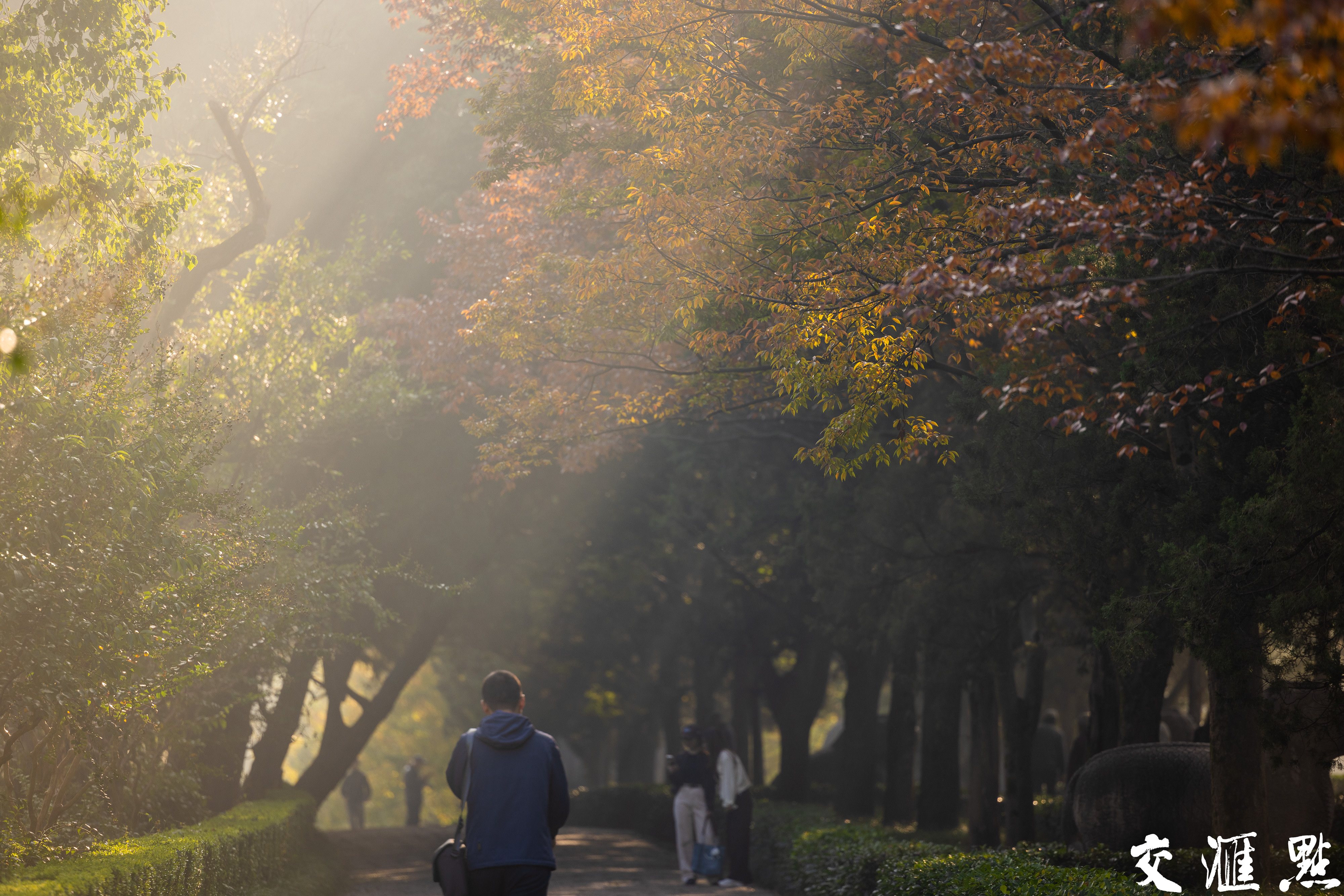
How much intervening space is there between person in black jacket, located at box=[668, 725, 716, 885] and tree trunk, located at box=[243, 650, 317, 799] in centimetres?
671

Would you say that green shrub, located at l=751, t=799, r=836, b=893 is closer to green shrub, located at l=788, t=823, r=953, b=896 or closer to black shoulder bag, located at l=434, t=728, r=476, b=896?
green shrub, located at l=788, t=823, r=953, b=896

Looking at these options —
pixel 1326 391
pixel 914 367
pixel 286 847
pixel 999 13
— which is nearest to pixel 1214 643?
pixel 1326 391

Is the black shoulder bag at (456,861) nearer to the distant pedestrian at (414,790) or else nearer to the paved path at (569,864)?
the paved path at (569,864)

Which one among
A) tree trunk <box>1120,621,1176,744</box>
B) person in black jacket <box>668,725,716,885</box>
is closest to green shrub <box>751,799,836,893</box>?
person in black jacket <box>668,725,716,885</box>

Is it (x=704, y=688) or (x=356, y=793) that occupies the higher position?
(x=704, y=688)

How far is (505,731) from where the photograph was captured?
5945mm

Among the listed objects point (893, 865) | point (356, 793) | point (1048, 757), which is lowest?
point (356, 793)

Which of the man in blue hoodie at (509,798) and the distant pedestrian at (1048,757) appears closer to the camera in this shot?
the man in blue hoodie at (509,798)

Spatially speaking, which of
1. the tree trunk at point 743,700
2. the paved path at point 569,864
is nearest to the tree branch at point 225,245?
the paved path at point 569,864

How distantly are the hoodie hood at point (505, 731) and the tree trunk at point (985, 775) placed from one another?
460 inches

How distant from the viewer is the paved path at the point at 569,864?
14797 millimetres

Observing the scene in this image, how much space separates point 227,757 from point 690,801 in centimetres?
706

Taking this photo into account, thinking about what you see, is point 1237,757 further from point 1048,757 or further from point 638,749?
point 638,749

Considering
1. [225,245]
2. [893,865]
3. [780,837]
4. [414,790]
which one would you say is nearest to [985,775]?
[780,837]
